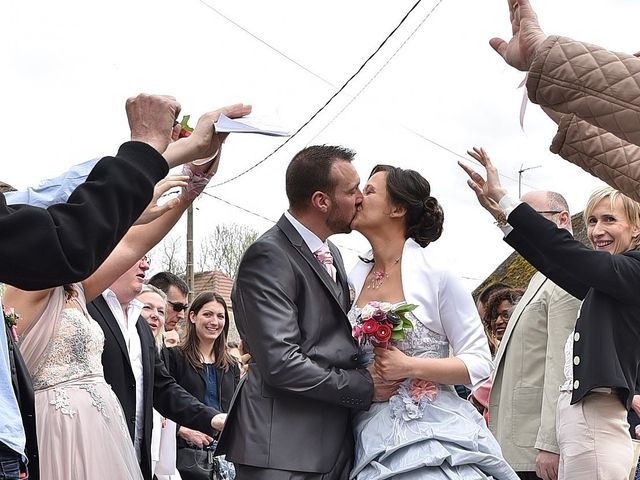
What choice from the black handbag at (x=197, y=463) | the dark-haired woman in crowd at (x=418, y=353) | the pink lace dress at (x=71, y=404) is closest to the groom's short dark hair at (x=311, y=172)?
the dark-haired woman in crowd at (x=418, y=353)

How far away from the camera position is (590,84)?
83.3 inches

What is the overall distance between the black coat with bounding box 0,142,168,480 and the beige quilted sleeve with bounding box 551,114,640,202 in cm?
112

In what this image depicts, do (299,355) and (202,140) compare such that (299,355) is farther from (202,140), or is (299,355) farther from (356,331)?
(202,140)

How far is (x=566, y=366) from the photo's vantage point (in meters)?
4.70

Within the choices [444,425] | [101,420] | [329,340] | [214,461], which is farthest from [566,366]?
[214,461]

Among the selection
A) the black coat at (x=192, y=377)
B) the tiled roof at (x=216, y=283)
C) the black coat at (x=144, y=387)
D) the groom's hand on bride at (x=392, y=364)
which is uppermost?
the groom's hand on bride at (x=392, y=364)

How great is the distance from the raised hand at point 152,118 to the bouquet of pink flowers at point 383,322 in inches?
65.3

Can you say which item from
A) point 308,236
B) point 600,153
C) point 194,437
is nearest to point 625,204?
point 308,236

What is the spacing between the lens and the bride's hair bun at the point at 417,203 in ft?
14.5

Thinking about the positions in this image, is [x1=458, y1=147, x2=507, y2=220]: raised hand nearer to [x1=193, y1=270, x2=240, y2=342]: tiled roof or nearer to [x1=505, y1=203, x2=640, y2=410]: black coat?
[x1=505, y1=203, x2=640, y2=410]: black coat

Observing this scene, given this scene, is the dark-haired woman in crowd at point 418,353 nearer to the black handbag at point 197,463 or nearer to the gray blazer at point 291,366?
the gray blazer at point 291,366

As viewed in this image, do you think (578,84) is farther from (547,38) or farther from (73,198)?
(73,198)

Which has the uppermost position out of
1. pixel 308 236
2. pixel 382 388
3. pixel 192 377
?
pixel 308 236

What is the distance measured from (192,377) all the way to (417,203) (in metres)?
3.45
